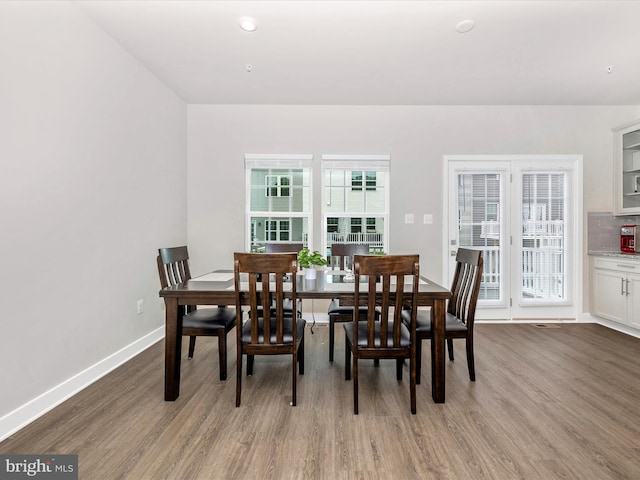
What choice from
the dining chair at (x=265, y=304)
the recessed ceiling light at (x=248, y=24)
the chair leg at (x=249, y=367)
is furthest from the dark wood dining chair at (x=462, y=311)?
the recessed ceiling light at (x=248, y=24)

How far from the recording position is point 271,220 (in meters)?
4.40

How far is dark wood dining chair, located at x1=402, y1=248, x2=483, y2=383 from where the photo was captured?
244cm

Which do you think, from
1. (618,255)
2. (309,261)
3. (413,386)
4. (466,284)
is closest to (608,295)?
(618,255)

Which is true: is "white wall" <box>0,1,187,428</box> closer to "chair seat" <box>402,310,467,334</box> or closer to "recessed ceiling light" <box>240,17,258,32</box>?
"recessed ceiling light" <box>240,17,258,32</box>

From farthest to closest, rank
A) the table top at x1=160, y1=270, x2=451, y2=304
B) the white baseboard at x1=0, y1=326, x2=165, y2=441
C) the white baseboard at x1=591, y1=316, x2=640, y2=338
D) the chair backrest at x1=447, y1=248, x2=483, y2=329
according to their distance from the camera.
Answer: the white baseboard at x1=591, y1=316, x2=640, y2=338
the chair backrest at x1=447, y1=248, x2=483, y2=329
the table top at x1=160, y1=270, x2=451, y2=304
the white baseboard at x1=0, y1=326, x2=165, y2=441

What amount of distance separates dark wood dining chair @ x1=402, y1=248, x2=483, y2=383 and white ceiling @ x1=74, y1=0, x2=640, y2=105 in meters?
1.81

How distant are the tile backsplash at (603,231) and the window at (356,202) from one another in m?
2.64

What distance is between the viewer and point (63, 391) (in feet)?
7.52

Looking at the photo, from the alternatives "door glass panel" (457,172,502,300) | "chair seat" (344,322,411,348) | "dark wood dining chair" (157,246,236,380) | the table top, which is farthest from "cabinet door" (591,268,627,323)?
"dark wood dining chair" (157,246,236,380)

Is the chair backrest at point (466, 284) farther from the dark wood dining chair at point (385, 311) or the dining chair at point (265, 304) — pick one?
the dining chair at point (265, 304)

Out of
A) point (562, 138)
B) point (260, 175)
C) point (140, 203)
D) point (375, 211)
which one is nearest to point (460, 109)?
point (562, 138)

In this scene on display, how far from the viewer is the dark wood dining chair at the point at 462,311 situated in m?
2.44

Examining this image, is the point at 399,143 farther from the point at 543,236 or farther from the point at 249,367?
the point at 249,367

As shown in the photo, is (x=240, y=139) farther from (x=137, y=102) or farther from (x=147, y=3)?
(x=147, y=3)
